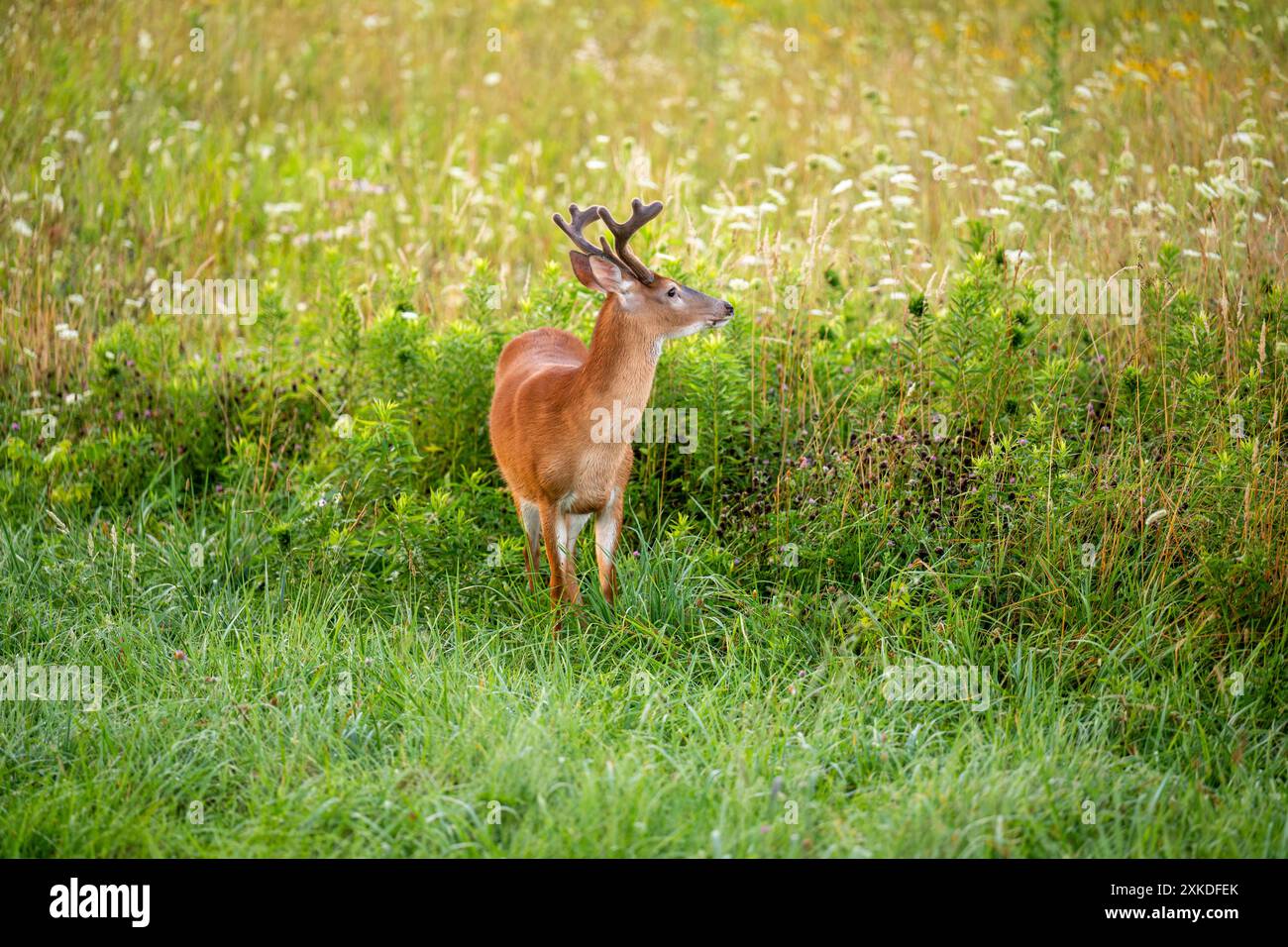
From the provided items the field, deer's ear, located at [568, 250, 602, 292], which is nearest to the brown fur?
deer's ear, located at [568, 250, 602, 292]

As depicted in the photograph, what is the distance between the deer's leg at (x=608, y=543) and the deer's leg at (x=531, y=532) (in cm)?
27

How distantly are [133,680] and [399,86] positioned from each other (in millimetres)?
6813

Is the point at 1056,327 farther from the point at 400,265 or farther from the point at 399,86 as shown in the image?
the point at 399,86

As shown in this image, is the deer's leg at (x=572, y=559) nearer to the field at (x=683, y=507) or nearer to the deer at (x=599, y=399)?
the deer at (x=599, y=399)

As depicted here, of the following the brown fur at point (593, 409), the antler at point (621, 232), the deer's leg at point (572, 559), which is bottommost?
the deer's leg at point (572, 559)

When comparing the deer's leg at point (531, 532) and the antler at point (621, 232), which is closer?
the antler at point (621, 232)

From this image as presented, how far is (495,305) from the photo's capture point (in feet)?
21.2

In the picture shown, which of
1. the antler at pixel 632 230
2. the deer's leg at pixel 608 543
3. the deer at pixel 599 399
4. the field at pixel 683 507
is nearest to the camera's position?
the field at pixel 683 507

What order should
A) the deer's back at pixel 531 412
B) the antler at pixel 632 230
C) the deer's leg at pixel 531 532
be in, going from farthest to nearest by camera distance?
1. the deer's leg at pixel 531 532
2. the deer's back at pixel 531 412
3. the antler at pixel 632 230

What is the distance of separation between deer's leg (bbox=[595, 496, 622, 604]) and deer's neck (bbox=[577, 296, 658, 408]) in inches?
16.6

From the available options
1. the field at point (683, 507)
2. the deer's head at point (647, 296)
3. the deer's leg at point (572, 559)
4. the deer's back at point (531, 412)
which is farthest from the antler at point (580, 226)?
the deer's leg at point (572, 559)

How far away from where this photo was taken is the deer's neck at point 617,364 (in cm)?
443

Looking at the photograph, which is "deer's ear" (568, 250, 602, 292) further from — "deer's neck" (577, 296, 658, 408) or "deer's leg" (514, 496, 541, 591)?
"deer's leg" (514, 496, 541, 591)

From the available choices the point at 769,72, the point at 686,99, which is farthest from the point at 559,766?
the point at 769,72
